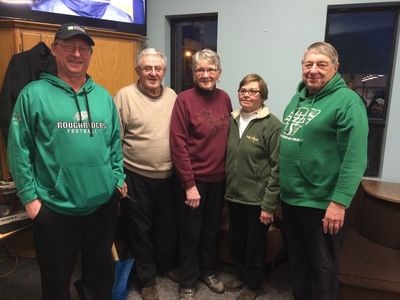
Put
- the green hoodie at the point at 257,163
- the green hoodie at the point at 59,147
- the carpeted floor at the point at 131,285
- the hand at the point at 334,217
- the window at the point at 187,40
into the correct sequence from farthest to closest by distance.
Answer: the window at the point at 187,40, the carpeted floor at the point at 131,285, the green hoodie at the point at 257,163, the hand at the point at 334,217, the green hoodie at the point at 59,147

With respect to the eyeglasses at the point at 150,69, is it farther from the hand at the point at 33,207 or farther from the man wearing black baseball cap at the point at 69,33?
the hand at the point at 33,207

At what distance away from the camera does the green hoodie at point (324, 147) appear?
1.32m

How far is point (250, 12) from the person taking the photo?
248cm

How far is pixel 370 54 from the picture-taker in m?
2.46

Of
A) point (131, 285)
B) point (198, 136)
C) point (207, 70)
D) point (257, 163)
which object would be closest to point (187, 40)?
point (207, 70)

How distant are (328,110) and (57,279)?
137 centimetres

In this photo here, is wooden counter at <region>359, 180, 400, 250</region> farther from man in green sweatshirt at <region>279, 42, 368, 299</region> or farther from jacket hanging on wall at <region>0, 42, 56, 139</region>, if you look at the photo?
jacket hanging on wall at <region>0, 42, 56, 139</region>

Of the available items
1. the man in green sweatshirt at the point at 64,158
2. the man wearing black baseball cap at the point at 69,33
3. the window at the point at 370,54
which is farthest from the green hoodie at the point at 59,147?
the window at the point at 370,54

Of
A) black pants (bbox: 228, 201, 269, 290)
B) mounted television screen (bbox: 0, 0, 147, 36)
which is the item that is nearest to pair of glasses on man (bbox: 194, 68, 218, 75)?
black pants (bbox: 228, 201, 269, 290)

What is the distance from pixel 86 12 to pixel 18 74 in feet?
2.30

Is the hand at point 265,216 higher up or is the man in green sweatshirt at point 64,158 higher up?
the man in green sweatshirt at point 64,158

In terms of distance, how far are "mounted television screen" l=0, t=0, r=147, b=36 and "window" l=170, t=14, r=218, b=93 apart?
1.25 feet

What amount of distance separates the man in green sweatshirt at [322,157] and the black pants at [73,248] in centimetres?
86

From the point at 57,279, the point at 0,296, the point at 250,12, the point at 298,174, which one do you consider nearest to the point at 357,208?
the point at 298,174
